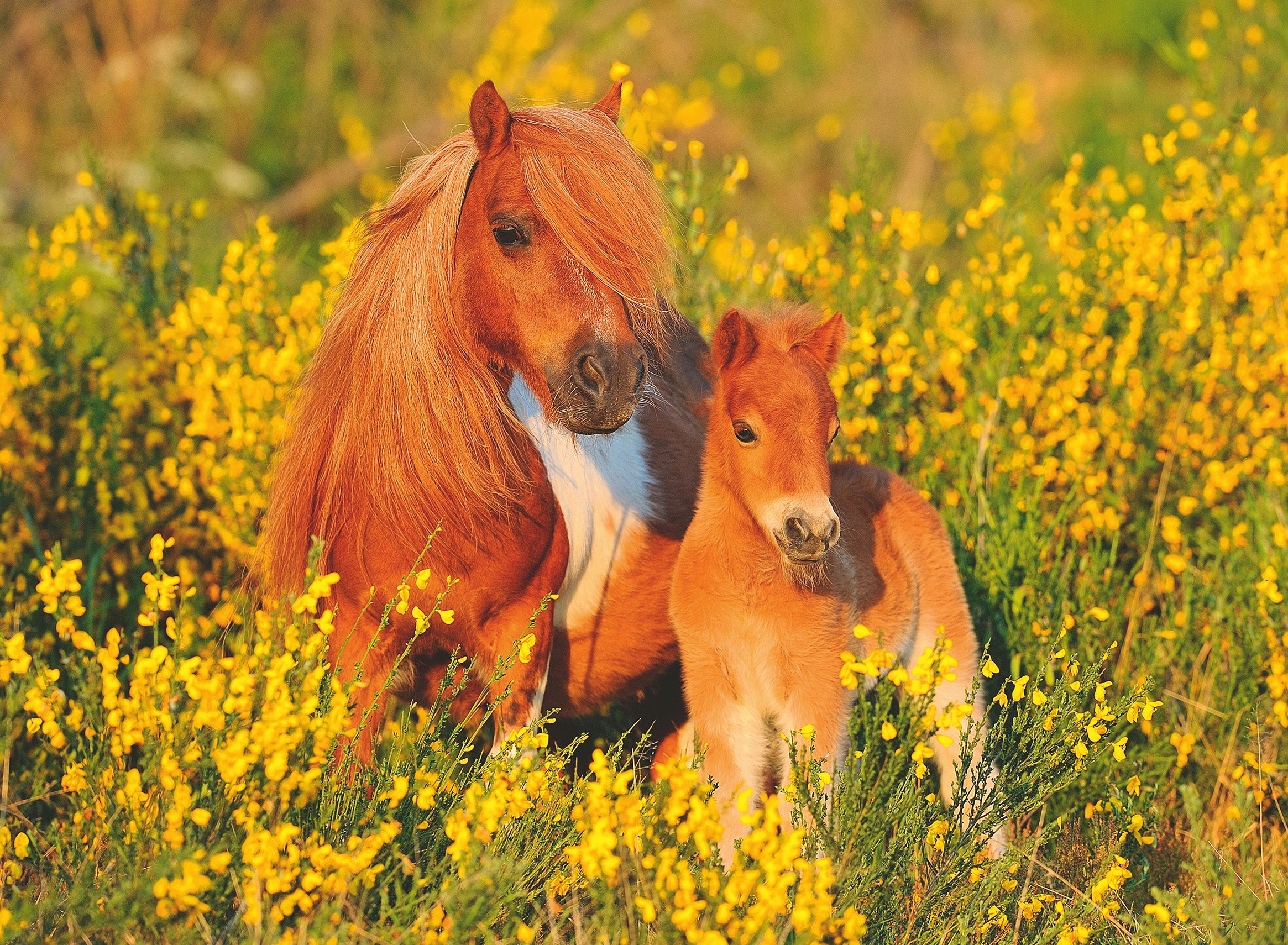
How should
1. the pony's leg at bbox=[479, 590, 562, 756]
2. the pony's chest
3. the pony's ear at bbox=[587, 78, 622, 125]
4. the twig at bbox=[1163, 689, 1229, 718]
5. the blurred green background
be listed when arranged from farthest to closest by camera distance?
the blurred green background → the twig at bbox=[1163, 689, 1229, 718] → the pony's ear at bbox=[587, 78, 622, 125] → the pony's chest → the pony's leg at bbox=[479, 590, 562, 756]

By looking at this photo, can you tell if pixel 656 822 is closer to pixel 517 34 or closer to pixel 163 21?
pixel 517 34

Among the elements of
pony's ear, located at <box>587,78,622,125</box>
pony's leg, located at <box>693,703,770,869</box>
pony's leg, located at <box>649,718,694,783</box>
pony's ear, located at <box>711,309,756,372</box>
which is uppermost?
pony's ear, located at <box>587,78,622,125</box>

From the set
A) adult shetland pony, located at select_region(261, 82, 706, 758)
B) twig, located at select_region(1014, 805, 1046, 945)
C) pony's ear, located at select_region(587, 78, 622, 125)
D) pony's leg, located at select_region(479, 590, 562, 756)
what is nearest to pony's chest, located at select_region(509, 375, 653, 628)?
adult shetland pony, located at select_region(261, 82, 706, 758)

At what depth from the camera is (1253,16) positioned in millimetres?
6848

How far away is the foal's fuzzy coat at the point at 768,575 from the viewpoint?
273cm

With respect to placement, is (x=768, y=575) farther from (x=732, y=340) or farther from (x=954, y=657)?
(x=954, y=657)

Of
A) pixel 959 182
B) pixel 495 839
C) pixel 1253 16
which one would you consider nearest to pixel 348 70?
pixel 959 182

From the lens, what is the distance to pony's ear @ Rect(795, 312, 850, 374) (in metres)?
2.96

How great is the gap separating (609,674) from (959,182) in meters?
7.60

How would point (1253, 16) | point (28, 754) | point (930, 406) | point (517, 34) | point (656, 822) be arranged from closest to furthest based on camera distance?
point (656, 822) → point (28, 754) → point (930, 406) → point (1253, 16) → point (517, 34)

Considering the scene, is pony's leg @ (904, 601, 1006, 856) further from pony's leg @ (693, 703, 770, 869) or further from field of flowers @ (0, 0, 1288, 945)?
pony's leg @ (693, 703, 770, 869)

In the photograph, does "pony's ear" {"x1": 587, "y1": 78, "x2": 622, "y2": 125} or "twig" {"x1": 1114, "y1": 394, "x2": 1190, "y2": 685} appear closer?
"pony's ear" {"x1": 587, "y1": 78, "x2": 622, "y2": 125}

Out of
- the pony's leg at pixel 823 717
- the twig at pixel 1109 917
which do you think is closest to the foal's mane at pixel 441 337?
the pony's leg at pixel 823 717

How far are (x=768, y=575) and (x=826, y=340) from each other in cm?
63
